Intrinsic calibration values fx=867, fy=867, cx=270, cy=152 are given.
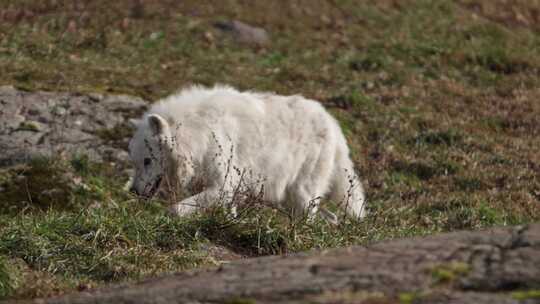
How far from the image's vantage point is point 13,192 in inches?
424

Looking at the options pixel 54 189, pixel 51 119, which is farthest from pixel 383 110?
pixel 54 189

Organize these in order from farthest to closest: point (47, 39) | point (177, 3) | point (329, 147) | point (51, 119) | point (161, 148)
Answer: point (177, 3) < point (47, 39) < point (51, 119) < point (329, 147) < point (161, 148)

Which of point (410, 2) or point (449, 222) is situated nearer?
point (449, 222)

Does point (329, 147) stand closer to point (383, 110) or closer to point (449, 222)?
point (449, 222)

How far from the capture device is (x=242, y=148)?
10219 millimetres

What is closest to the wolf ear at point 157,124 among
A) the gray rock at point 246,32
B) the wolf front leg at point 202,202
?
the wolf front leg at point 202,202

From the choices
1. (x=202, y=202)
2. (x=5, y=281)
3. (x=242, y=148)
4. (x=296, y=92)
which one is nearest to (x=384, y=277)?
(x=5, y=281)

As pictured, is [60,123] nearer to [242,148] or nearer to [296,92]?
[242,148]

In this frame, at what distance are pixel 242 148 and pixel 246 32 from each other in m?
11.6

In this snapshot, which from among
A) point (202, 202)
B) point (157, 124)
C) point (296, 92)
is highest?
point (157, 124)

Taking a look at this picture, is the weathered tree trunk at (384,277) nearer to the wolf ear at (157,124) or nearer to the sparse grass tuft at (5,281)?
the sparse grass tuft at (5,281)

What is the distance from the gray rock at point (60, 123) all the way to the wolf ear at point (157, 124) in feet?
9.18

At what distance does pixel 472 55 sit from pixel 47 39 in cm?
965

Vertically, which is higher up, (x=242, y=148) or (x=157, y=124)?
(x=157, y=124)
